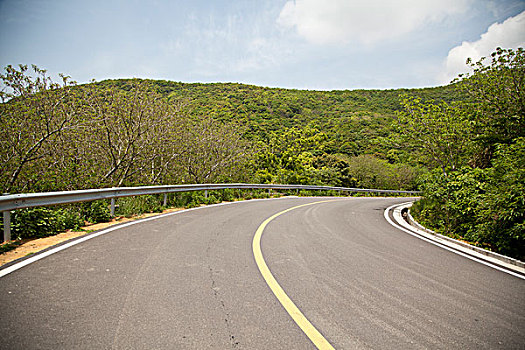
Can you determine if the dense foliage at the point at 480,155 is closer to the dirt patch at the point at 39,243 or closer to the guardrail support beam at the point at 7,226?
the dirt patch at the point at 39,243

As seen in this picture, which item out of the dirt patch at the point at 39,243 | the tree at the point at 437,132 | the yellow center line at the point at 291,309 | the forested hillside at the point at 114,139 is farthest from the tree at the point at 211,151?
the yellow center line at the point at 291,309

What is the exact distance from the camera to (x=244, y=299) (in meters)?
2.95

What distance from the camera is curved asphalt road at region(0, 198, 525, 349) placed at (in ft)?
7.41

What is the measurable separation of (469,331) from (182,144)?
1316cm

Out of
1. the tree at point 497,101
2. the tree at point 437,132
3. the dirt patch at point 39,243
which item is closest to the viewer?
the dirt patch at point 39,243

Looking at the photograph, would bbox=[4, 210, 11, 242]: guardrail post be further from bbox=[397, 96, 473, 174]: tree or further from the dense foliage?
bbox=[397, 96, 473, 174]: tree

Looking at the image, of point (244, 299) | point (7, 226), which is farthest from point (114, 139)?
point (244, 299)

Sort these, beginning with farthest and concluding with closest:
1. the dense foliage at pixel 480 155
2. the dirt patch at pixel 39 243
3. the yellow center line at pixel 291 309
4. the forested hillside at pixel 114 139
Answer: the forested hillside at pixel 114 139, the dense foliage at pixel 480 155, the dirt patch at pixel 39 243, the yellow center line at pixel 291 309

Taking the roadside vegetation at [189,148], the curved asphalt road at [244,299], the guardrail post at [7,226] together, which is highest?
the roadside vegetation at [189,148]

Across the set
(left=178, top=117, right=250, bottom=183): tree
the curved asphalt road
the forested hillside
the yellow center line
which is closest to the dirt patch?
the curved asphalt road

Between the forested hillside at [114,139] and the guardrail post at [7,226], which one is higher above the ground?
the forested hillside at [114,139]

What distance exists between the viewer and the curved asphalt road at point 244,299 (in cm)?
226

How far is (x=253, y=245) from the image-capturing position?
518 cm

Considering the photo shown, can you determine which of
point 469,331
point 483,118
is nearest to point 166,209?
point 469,331
